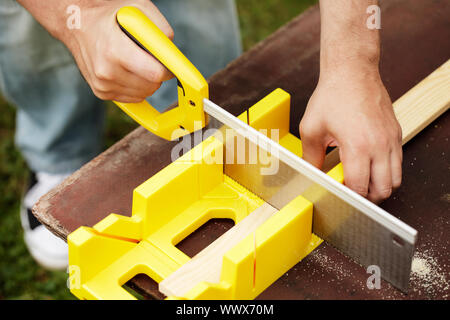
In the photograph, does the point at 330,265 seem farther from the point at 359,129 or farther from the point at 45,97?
the point at 45,97

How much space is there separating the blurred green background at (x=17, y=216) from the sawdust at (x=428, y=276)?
6.36ft

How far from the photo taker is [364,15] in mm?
1638

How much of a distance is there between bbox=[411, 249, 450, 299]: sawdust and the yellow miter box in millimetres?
266

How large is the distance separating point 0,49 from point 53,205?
1.05 meters

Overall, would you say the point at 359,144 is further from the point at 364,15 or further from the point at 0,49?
the point at 0,49

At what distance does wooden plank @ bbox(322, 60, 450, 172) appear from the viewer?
1813 mm

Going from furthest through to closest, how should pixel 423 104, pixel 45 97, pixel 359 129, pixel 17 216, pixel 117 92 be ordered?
pixel 17 216
pixel 45 97
pixel 423 104
pixel 117 92
pixel 359 129

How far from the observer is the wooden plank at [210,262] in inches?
57.4

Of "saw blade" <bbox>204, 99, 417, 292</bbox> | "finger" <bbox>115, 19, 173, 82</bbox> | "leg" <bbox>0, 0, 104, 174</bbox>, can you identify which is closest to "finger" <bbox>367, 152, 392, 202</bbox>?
"saw blade" <bbox>204, 99, 417, 292</bbox>

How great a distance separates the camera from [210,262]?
151 cm

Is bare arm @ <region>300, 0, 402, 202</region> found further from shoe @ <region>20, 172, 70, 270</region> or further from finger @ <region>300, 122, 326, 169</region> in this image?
shoe @ <region>20, 172, 70, 270</region>

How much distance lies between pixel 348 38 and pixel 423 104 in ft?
1.32

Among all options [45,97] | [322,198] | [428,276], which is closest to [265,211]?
[322,198]
